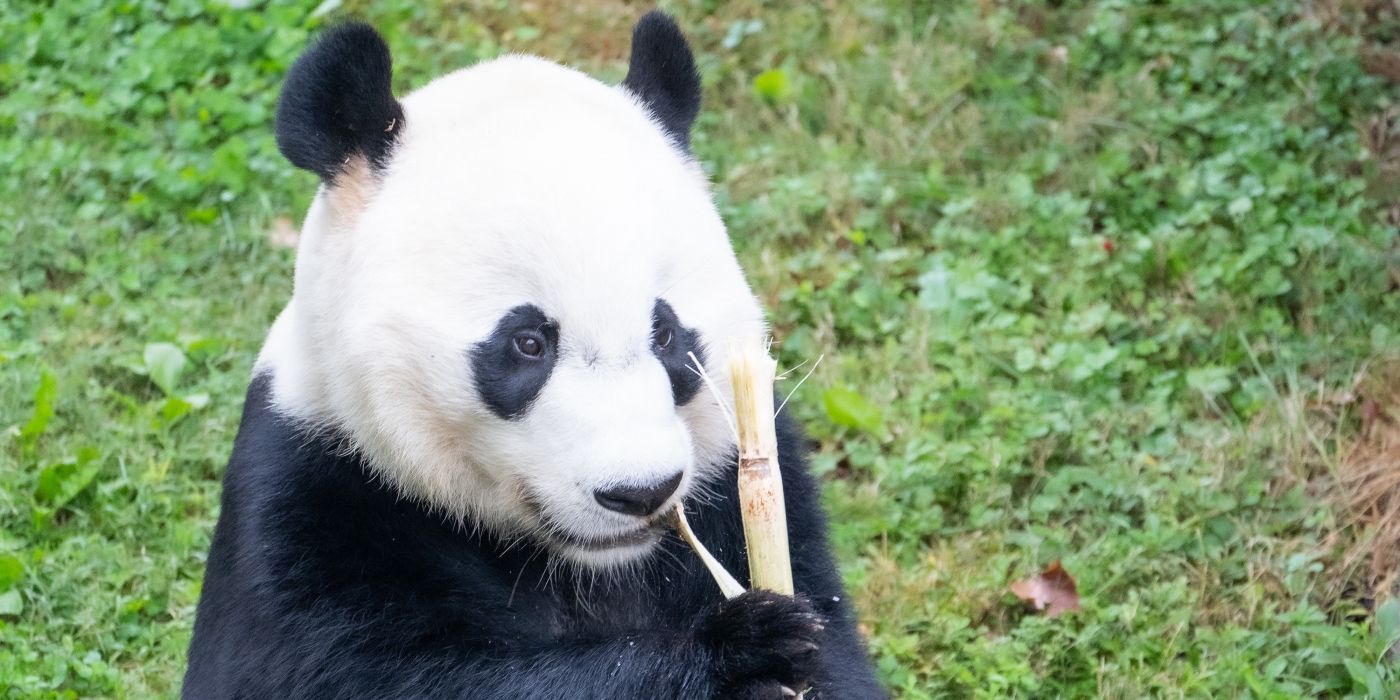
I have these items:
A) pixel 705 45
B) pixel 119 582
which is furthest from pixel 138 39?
pixel 119 582

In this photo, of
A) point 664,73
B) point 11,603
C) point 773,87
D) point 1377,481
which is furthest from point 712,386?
point 773,87

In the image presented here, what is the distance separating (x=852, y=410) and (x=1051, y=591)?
977 millimetres

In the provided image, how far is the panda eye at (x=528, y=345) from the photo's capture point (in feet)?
7.89

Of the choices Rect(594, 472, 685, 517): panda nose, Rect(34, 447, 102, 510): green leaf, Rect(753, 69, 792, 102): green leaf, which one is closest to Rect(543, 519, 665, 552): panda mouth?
Rect(594, 472, 685, 517): panda nose

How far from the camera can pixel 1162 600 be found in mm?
3807

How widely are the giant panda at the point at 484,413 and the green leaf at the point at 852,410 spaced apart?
5.69ft

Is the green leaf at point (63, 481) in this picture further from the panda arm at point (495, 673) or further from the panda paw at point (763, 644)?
the panda paw at point (763, 644)

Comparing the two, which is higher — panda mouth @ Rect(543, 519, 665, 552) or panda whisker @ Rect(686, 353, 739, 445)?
panda whisker @ Rect(686, 353, 739, 445)

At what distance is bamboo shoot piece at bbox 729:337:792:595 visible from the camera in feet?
7.64

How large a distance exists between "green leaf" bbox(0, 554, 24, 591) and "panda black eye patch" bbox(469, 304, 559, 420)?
232 centimetres

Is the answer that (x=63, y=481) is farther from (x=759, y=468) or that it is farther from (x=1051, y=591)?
(x=1051, y=591)

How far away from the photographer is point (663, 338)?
8.21ft

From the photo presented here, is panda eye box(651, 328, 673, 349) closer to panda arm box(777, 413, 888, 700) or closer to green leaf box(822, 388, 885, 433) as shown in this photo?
panda arm box(777, 413, 888, 700)

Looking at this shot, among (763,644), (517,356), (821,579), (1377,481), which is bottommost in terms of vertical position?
(1377,481)
